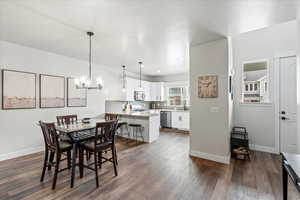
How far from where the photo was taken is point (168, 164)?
9.70ft

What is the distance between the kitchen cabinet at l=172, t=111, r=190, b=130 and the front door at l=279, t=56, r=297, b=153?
10.0ft

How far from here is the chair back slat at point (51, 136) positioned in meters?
2.12

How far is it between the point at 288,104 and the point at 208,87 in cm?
196

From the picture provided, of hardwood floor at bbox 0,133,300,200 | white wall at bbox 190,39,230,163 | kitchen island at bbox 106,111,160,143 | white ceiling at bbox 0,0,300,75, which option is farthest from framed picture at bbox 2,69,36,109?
white wall at bbox 190,39,230,163

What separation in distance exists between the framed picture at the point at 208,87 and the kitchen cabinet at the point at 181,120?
289 centimetres

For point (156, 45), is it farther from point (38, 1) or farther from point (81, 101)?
point (81, 101)

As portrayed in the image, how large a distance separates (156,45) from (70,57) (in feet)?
8.92

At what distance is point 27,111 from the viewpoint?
3451 mm

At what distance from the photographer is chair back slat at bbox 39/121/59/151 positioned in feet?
6.95

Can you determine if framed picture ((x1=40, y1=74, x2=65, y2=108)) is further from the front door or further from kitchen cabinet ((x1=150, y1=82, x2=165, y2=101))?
the front door

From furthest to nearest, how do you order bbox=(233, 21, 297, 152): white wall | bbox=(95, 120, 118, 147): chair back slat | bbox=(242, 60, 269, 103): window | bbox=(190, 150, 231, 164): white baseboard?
bbox=(242, 60, 269, 103): window < bbox=(233, 21, 297, 152): white wall < bbox=(190, 150, 231, 164): white baseboard < bbox=(95, 120, 118, 147): chair back slat

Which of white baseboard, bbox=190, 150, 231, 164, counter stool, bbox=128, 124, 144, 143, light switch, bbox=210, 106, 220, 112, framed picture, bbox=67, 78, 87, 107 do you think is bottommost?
white baseboard, bbox=190, 150, 231, 164

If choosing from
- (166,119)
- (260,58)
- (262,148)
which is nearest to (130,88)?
(166,119)

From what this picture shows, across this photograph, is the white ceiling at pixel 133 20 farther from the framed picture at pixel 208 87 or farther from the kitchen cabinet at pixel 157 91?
the kitchen cabinet at pixel 157 91
